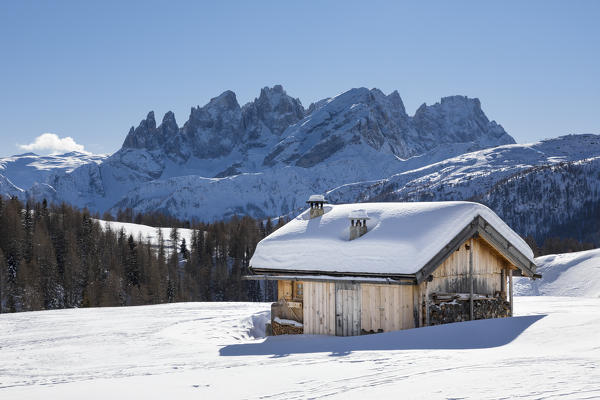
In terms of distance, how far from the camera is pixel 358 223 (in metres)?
21.6

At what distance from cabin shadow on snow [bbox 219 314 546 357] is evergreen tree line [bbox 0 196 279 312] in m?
66.7

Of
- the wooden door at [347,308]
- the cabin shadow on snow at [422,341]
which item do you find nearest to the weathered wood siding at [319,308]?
the wooden door at [347,308]

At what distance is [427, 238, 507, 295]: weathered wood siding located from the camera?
66.7 feet

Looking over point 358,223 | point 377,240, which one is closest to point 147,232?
point 358,223

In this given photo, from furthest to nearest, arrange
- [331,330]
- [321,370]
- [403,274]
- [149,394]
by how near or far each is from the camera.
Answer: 1. [331,330]
2. [403,274]
3. [321,370]
4. [149,394]

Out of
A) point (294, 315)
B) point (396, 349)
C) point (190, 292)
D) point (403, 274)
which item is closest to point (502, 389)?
point (396, 349)

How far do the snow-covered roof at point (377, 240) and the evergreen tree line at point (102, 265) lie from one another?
62.0 m

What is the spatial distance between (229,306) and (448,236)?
52.0 ft

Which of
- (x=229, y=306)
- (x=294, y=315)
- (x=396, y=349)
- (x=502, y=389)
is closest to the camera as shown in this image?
(x=502, y=389)

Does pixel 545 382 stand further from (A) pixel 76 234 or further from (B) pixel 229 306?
(A) pixel 76 234

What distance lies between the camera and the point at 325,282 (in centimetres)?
2102

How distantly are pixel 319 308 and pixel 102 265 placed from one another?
83309 mm

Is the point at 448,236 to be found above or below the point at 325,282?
above

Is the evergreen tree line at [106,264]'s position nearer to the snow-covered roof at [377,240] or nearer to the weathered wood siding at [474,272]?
the snow-covered roof at [377,240]
